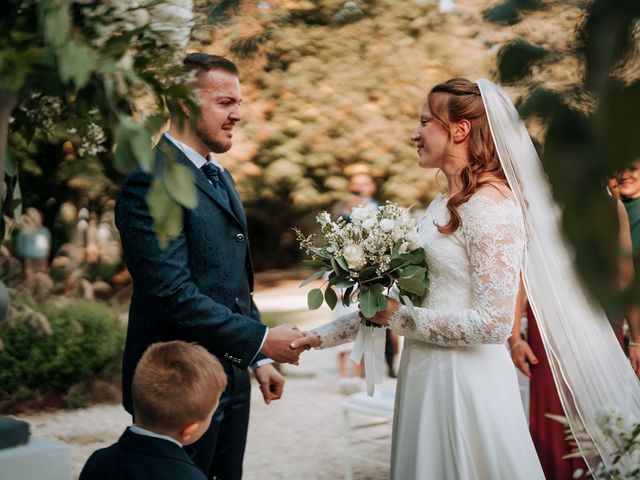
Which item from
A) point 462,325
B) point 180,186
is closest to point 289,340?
point 462,325

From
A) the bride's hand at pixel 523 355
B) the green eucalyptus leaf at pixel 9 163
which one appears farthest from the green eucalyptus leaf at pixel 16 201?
the bride's hand at pixel 523 355

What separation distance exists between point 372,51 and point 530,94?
11.9 meters

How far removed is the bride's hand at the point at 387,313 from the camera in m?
2.65

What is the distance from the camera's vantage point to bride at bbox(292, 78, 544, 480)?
251cm

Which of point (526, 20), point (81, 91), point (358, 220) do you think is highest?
point (526, 20)

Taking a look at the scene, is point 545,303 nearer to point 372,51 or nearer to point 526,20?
point 526,20

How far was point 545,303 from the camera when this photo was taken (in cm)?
284

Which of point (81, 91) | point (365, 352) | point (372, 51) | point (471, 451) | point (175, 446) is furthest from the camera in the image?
point (372, 51)

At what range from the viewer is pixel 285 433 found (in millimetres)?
6348

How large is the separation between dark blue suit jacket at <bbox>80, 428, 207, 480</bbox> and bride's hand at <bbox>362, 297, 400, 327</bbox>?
92cm

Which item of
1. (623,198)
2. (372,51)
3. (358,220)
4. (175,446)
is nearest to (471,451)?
(358,220)

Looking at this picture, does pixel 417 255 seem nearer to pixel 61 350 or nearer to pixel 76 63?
pixel 76 63

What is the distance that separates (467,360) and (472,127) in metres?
0.85

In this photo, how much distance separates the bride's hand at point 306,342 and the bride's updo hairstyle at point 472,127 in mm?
607
